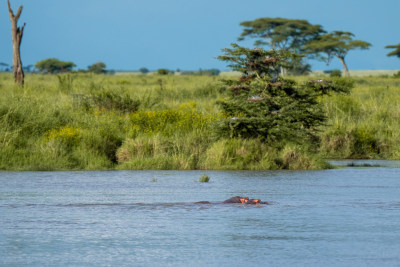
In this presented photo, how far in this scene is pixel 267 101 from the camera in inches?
756

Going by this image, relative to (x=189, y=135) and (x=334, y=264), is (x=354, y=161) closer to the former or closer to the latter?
(x=189, y=135)

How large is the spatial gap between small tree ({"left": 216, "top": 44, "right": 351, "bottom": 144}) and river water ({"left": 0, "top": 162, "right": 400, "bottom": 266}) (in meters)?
3.11

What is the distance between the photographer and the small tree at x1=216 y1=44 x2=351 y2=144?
1861 centimetres

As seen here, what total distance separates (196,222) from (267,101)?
1016 cm

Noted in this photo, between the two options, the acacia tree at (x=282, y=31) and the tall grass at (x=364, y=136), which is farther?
the acacia tree at (x=282, y=31)

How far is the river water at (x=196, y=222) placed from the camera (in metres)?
7.18

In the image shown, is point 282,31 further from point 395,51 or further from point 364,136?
point 364,136

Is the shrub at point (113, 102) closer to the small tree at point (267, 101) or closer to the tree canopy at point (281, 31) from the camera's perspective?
the small tree at point (267, 101)

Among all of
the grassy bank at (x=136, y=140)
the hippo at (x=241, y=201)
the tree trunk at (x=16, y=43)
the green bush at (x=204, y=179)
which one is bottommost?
the hippo at (x=241, y=201)

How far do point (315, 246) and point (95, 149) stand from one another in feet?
37.9

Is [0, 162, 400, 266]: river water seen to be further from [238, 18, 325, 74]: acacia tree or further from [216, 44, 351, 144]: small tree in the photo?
[238, 18, 325, 74]: acacia tree

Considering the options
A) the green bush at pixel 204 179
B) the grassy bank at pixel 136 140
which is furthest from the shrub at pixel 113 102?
the green bush at pixel 204 179

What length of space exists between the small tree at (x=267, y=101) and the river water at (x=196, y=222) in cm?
311

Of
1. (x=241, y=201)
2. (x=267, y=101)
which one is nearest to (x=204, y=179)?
(x=241, y=201)
